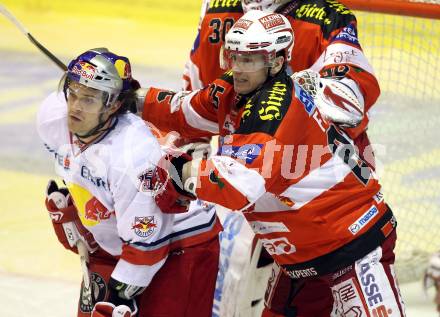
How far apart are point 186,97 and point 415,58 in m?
1.89

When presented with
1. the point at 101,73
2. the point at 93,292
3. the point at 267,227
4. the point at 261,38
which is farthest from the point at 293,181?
the point at 93,292

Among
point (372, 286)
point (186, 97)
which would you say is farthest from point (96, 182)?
point (372, 286)

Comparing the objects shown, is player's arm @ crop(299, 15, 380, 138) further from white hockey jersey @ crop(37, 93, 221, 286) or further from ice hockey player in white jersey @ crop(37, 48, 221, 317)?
white hockey jersey @ crop(37, 93, 221, 286)

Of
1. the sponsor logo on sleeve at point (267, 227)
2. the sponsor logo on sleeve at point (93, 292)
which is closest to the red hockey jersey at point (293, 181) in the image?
the sponsor logo on sleeve at point (267, 227)

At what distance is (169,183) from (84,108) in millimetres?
361

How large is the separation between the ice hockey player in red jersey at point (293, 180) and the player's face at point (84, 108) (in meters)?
0.29

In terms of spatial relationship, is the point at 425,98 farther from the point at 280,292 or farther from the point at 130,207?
the point at 130,207

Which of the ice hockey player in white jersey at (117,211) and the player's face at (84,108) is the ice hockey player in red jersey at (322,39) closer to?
the ice hockey player in white jersey at (117,211)

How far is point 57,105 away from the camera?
3.54 meters

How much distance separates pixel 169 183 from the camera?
341 centimetres

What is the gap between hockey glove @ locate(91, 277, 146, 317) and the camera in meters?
3.47

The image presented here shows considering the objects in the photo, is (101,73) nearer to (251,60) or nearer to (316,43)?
(251,60)

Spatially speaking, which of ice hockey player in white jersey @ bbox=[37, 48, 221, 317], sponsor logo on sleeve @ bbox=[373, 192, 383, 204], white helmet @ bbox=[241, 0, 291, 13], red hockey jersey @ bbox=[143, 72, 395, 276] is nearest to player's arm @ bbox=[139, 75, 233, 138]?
red hockey jersey @ bbox=[143, 72, 395, 276]

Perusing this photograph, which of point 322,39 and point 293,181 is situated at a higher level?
point 322,39
